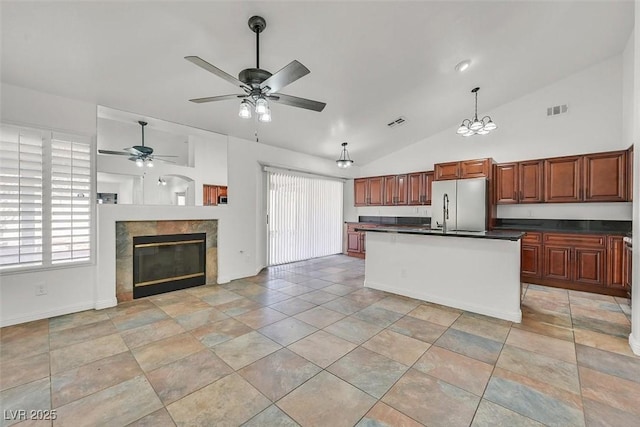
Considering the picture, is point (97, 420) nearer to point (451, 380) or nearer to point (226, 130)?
point (451, 380)

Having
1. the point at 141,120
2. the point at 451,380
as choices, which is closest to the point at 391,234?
the point at 451,380

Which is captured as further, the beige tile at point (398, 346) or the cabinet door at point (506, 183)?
the cabinet door at point (506, 183)

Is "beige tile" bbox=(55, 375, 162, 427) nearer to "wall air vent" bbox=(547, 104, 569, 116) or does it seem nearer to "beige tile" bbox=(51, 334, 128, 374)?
"beige tile" bbox=(51, 334, 128, 374)

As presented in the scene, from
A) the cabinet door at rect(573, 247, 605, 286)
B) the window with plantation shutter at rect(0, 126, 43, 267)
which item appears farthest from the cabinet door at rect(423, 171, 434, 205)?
the window with plantation shutter at rect(0, 126, 43, 267)

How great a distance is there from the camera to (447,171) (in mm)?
5648

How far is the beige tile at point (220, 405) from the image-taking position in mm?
1622

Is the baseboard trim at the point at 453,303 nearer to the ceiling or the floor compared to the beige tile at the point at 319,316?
nearer to the ceiling

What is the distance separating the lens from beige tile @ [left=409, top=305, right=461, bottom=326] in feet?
10.0

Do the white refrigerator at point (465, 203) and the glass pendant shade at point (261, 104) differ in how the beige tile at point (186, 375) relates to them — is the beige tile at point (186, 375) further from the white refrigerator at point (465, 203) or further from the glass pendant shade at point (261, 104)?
the white refrigerator at point (465, 203)

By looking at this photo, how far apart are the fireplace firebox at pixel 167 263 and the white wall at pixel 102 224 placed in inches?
11.7

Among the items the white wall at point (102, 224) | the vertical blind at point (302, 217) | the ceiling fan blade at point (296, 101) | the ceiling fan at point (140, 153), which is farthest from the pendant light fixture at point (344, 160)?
the ceiling fan at point (140, 153)

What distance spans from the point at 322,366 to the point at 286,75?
2.34 metres

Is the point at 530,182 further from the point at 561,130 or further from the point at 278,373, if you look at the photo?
the point at 278,373

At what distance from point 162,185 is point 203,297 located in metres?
1.77
